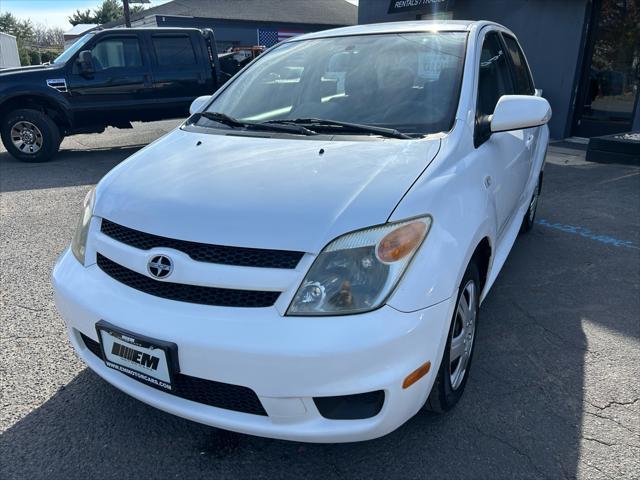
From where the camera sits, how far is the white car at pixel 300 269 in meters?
1.71

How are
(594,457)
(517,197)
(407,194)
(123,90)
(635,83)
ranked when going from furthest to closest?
(635,83)
(123,90)
(517,197)
(594,457)
(407,194)

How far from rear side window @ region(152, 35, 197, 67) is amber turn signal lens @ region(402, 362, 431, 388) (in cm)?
842

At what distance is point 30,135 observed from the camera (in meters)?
8.06

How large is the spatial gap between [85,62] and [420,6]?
8224 mm

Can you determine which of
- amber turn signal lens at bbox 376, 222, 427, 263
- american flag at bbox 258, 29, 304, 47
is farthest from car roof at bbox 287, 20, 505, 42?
american flag at bbox 258, 29, 304, 47

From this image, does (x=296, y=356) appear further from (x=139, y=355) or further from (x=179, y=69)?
(x=179, y=69)

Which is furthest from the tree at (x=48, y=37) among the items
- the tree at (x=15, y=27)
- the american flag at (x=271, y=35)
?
the american flag at (x=271, y=35)

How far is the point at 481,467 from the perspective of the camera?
2039 mm

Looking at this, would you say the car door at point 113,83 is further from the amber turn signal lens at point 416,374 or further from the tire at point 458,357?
the amber turn signal lens at point 416,374

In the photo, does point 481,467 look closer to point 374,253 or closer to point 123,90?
point 374,253

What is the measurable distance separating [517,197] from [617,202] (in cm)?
335

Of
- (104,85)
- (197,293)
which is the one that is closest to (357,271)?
(197,293)

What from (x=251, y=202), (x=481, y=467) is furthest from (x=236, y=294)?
(x=481, y=467)

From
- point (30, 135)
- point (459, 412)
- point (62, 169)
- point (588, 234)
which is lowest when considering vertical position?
point (62, 169)
